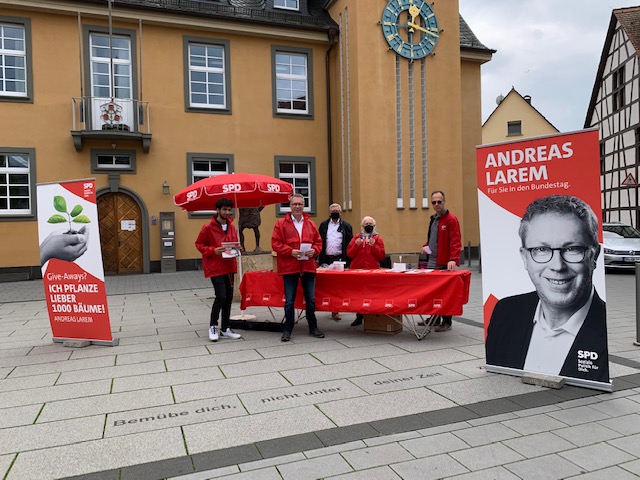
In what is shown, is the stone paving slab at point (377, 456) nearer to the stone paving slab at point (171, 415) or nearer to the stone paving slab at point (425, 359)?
the stone paving slab at point (171, 415)

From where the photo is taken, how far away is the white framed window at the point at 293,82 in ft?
56.6

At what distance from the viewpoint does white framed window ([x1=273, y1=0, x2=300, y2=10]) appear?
17953 mm

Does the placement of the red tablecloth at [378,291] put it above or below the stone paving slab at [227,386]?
above

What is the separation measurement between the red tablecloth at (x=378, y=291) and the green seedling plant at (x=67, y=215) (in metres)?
2.17

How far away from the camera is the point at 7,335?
7.29 meters

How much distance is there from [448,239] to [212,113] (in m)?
→ 11.6

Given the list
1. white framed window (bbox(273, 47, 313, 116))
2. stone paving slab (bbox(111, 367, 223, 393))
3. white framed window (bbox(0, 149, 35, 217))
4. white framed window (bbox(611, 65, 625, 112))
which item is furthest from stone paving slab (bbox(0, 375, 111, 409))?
white framed window (bbox(611, 65, 625, 112))

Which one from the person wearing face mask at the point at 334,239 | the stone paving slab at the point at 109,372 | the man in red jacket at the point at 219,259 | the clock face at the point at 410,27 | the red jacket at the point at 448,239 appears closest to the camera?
the stone paving slab at the point at 109,372

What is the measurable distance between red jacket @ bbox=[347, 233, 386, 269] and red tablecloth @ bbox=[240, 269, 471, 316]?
74 cm

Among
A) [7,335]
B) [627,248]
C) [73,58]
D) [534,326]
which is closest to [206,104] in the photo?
[73,58]

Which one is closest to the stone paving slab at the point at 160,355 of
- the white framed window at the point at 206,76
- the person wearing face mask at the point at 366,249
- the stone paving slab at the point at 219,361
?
the stone paving slab at the point at 219,361

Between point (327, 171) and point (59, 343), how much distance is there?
40.3 feet

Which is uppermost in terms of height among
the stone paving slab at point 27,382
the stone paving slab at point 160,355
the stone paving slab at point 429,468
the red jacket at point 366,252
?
the red jacket at point 366,252

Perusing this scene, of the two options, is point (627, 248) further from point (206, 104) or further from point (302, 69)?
point (206, 104)
